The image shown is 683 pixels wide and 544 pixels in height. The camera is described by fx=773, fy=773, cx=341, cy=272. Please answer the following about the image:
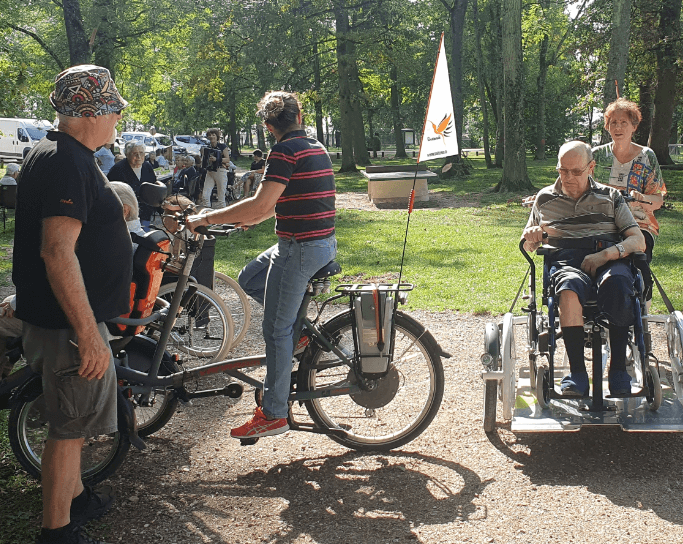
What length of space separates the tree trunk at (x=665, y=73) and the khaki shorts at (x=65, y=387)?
71.1ft

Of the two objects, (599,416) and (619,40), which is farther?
(619,40)

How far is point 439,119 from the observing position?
452 cm

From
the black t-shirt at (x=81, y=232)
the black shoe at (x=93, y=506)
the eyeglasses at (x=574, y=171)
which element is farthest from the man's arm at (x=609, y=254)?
the black shoe at (x=93, y=506)

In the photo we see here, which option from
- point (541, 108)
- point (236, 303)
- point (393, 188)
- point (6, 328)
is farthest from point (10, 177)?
point (541, 108)

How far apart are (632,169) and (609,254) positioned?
151 centimetres

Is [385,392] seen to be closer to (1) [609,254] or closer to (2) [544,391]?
(2) [544,391]

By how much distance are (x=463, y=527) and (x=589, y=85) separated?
70.1 feet

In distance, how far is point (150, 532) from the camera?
133 inches

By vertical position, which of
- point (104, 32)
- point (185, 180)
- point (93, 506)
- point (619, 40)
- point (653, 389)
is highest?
point (104, 32)

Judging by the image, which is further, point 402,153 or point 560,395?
point 402,153

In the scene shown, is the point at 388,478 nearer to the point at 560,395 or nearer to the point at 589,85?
the point at 560,395

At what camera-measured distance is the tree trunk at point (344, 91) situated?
28.2 meters

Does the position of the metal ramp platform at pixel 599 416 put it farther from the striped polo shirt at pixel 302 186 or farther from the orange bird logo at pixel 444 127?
the orange bird logo at pixel 444 127

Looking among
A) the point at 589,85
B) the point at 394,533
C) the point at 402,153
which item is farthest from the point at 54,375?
the point at 402,153
